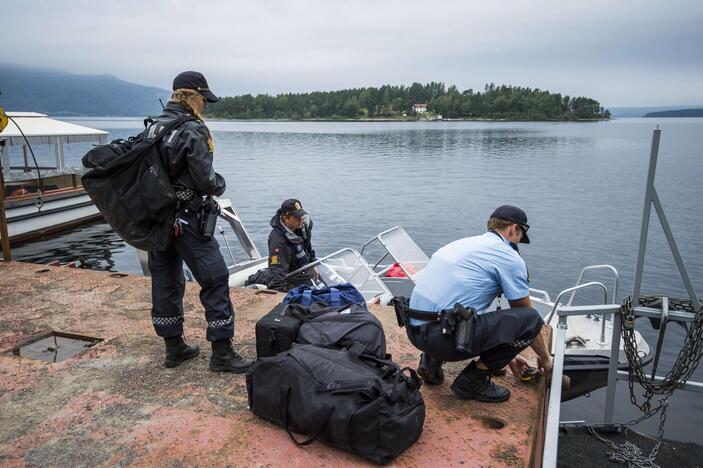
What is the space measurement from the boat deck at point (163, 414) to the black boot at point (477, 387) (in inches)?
2.2

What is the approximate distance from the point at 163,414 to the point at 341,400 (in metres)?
1.25

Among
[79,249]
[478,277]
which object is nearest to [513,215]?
[478,277]

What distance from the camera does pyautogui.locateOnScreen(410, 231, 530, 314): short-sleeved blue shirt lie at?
3.25 m

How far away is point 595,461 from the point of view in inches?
158

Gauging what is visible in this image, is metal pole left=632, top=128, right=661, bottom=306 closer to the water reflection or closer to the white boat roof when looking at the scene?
the water reflection

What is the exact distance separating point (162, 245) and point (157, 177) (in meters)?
0.45

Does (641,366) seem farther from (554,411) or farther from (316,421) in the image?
(316,421)

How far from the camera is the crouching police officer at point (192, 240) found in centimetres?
327

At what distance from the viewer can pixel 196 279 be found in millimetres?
3521

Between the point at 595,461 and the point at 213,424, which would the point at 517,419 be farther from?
the point at 213,424

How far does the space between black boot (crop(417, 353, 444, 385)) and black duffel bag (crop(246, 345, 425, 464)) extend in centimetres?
67

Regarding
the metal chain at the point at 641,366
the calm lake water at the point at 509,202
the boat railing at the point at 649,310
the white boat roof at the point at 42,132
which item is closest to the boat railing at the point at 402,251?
the calm lake water at the point at 509,202

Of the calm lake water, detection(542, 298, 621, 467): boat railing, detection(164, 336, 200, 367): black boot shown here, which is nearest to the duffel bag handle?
detection(542, 298, 621, 467): boat railing

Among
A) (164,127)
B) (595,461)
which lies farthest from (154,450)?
(595,461)
